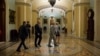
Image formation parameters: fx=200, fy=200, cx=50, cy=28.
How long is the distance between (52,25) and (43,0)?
678 inches

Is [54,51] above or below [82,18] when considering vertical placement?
below

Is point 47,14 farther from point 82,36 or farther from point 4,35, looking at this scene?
point 4,35

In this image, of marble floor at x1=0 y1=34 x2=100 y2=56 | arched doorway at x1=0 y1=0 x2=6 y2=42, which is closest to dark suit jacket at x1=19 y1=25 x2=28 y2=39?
marble floor at x1=0 y1=34 x2=100 y2=56

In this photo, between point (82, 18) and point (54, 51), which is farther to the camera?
point (82, 18)

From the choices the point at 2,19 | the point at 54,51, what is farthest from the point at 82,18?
the point at 54,51

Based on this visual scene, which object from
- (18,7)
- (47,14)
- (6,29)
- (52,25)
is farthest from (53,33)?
(47,14)

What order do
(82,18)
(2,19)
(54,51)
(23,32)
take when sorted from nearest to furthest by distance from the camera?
1. (54,51)
2. (23,32)
3. (2,19)
4. (82,18)

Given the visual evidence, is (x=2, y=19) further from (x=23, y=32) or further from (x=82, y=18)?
(x=82, y=18)

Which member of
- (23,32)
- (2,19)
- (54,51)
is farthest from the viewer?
Result: (2,19)

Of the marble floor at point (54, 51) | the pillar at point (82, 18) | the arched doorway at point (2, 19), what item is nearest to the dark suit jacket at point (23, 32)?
the marble floor at point (54, 51)

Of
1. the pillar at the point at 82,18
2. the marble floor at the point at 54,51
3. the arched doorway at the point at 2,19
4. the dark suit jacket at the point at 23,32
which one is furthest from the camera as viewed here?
the pillar at the point at 82,18

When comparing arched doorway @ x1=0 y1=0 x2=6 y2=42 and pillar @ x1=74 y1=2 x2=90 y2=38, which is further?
pillar @ x1=74 y1=2 x2=90 y2=38

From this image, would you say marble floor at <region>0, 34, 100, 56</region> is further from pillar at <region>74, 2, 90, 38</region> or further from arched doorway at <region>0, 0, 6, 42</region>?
pillar at <region>74, 2, 90, 38</region>

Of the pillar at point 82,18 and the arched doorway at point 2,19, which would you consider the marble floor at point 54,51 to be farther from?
the pillar at point 82,18
